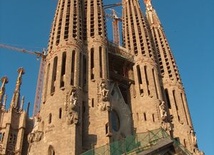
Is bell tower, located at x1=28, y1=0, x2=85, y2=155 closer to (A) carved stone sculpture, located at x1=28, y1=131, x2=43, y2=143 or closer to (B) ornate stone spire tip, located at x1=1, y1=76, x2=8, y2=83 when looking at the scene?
(A) carved stone sculpture, located at x1=28, y1=131, x2=43, y2=143

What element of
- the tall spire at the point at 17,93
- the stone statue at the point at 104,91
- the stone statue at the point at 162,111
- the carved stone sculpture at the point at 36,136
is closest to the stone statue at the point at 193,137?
the stone statue at the point at 162,111

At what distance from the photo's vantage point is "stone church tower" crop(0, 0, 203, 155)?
25922mm

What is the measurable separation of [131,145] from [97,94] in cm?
750

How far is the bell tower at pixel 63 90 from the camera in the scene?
25016 millimetres

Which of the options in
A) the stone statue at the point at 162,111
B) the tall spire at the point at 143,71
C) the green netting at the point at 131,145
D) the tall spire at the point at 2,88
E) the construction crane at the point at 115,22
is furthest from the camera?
the construction crane at the point at 115,22

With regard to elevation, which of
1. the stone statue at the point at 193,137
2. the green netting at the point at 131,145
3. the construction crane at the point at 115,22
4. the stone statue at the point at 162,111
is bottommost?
the green netting at the point at 131,145

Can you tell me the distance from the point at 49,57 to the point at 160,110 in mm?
11014

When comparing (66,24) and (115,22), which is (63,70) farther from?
(115,22)

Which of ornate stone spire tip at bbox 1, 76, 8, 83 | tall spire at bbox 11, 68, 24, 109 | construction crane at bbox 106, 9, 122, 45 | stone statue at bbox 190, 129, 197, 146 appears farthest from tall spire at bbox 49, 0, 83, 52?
construction crane at bbox 106, 9, 122, 45

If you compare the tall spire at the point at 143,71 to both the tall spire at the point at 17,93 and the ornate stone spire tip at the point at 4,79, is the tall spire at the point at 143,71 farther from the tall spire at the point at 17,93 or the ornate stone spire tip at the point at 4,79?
the ornate stone spire tip at the point at 4,79

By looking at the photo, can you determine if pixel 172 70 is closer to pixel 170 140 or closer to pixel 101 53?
pixel 101 53

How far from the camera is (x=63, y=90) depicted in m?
28.0

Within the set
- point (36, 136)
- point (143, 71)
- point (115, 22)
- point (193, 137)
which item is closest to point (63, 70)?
point (36, 136)

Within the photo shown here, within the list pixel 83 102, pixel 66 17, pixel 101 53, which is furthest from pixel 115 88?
pixel 66 17
